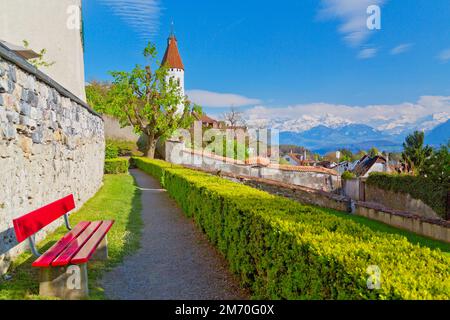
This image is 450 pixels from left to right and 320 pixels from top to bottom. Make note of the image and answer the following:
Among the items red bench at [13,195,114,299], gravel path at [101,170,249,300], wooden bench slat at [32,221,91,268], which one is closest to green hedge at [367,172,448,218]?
gravel path at [101,170,249,300]

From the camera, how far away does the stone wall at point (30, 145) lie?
13.4ft

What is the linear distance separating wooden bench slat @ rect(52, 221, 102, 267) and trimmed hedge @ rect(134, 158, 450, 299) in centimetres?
178

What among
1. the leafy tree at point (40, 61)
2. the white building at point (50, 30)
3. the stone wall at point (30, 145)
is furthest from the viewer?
the leafy tree at point (40, 61)

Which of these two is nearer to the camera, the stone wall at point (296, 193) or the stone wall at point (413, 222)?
the stone wall at point (413, 222)

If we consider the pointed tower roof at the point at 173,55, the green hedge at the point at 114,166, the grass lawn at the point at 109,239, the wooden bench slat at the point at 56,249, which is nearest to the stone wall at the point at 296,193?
the grass lawn at the point at 109,239

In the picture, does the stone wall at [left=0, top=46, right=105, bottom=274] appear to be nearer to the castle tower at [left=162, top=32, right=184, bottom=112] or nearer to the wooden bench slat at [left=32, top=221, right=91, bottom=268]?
the wooden bench slat at [left=32, top=221, right=91, bottom=268]

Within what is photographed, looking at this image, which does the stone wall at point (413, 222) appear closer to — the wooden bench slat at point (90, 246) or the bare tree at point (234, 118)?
the wooden bench slat at point (90, 246)

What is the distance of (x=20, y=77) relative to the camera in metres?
4.66

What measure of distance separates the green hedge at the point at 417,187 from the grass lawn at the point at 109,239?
12169 mm

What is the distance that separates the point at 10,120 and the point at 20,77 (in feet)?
2.38

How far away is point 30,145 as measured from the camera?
5.00 m

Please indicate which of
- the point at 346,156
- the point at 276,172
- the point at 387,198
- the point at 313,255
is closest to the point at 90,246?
the point at 313,255

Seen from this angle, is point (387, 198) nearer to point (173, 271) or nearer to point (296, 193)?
point (296, 193)

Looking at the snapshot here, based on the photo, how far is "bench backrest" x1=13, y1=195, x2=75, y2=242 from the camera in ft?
11.8
